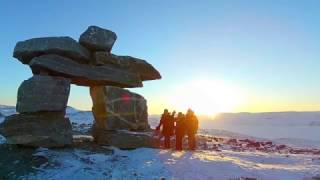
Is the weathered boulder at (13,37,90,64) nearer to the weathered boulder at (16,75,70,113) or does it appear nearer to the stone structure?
the stone structure

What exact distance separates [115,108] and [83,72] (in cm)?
263

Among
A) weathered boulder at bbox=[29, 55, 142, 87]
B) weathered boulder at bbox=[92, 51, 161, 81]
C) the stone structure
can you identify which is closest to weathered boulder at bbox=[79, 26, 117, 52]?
the stone structure

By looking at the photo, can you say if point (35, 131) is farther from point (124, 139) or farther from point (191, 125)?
point (191, 125)

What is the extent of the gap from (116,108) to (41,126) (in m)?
4.33

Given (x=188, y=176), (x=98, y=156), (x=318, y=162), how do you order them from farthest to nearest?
1. (x=318, y=162)
2. (x=98, y=156)
3. (x=188, y=176)

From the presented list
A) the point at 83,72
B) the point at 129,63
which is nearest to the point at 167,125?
the point at 129,63

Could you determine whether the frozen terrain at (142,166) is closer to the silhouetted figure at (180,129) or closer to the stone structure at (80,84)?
the stone structure at (80,84)

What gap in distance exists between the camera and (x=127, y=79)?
25016mm

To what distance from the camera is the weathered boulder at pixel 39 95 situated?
855 inches

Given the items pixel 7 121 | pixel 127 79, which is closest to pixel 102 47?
pixel 127 79

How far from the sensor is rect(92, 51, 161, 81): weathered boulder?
24.2m

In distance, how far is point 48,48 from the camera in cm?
2264

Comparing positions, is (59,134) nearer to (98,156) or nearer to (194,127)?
(98,156)

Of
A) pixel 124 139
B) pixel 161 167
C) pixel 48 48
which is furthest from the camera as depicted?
pixel 124 139
